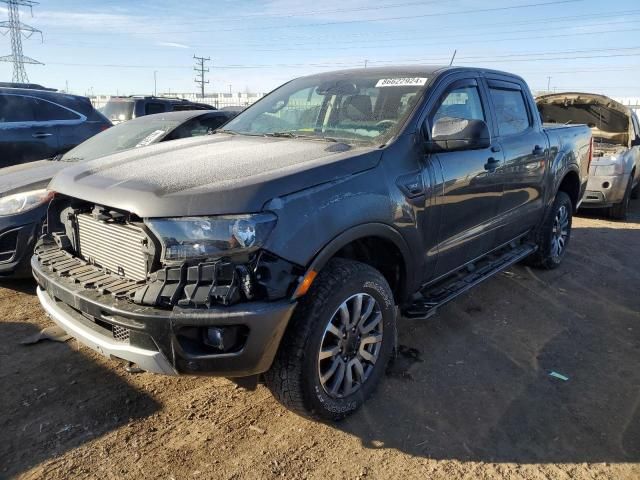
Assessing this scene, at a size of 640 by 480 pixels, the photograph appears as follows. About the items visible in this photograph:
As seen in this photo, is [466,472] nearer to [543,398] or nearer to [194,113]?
[543,398]

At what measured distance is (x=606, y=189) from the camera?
325 inches

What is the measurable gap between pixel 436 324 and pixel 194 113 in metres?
3.95

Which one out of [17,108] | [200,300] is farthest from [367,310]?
[17,108]

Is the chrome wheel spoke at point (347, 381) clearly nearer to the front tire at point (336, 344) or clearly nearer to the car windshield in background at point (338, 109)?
the front tire at point (336, 344)

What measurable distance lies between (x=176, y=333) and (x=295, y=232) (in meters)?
0.69

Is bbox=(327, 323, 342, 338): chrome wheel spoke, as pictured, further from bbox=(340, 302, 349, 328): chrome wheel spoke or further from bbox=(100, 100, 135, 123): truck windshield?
bbox=(100, 100, 135, 123): truck windshield

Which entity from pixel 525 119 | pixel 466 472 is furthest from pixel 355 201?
pixel 525 119

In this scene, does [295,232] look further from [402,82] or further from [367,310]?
[402,82]

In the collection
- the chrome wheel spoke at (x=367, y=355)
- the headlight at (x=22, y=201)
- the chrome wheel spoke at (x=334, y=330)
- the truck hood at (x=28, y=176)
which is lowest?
the chrome wheel spoke at (x=367, y=355)

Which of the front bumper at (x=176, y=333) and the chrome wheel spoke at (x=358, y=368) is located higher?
the front bumper at (x=176, y=333)

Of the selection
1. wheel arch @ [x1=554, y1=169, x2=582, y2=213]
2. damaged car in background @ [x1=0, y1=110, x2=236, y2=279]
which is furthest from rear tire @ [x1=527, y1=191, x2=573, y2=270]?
damaged car in background @ [x1=0, y1=110, x2=236, y2=279]

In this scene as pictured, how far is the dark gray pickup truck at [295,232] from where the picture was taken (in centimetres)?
227

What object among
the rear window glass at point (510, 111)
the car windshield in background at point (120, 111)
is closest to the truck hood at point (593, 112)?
the rear window glass at point (510, 111)

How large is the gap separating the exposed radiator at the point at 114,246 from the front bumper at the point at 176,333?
0.61ft
